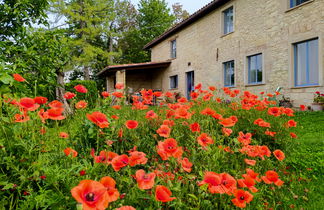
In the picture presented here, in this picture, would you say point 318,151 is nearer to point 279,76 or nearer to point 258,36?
point 279,76

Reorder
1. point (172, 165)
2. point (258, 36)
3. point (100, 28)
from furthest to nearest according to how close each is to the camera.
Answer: point (100, 28) → point (258, 36) → point (172, 165)

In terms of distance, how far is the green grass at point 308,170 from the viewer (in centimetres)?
216

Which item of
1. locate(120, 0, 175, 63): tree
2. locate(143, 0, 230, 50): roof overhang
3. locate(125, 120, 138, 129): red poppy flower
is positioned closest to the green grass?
locate(125, 120, 138, 129): red poppy flower

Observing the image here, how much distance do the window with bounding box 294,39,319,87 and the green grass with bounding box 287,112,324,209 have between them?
3.90 metres

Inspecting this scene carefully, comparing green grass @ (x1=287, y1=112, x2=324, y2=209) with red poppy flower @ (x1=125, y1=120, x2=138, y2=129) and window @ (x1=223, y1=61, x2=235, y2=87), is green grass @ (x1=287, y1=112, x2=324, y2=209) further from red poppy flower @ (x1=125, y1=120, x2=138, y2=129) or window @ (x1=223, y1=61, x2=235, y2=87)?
window @ (x1=223, y1=61, x2=235, y2=87)

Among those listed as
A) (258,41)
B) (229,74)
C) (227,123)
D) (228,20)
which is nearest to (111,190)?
(227,123)

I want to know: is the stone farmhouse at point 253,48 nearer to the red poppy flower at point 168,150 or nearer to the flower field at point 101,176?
the flower field at point 101,176

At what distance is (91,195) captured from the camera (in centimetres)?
73

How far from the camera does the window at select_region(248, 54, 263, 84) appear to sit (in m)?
9.45

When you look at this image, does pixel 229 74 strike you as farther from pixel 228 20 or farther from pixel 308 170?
pixel 308 170

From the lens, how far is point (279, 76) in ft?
27.6

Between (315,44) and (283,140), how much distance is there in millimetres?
5904

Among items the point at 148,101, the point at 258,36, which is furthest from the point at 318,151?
the point at 258,36

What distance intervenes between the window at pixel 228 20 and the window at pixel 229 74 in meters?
1.60
